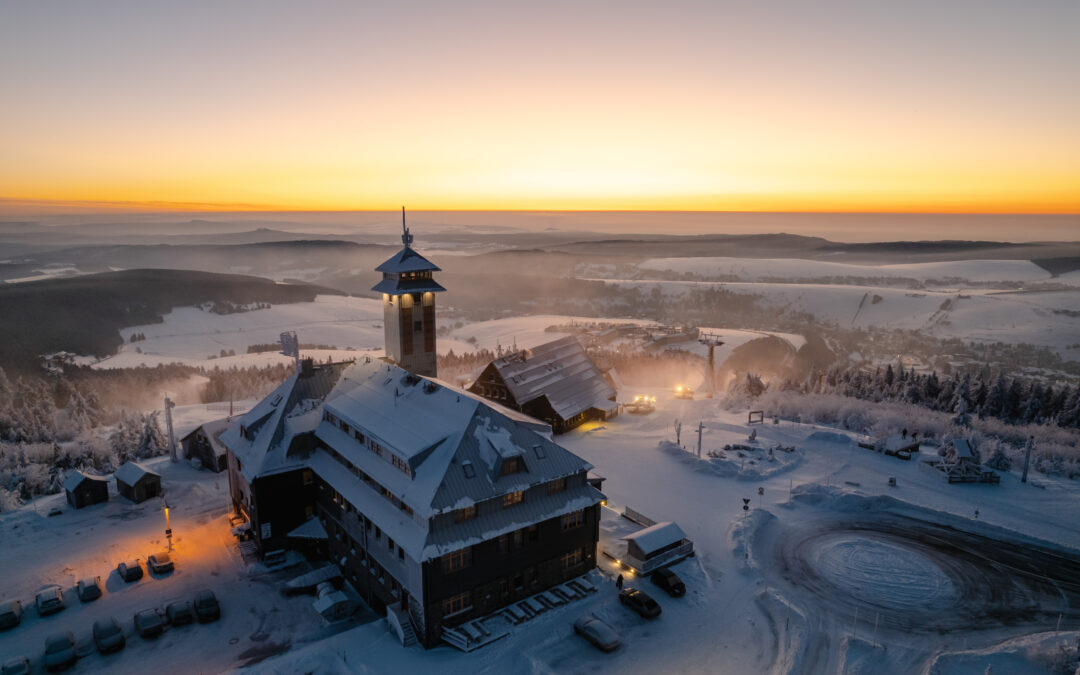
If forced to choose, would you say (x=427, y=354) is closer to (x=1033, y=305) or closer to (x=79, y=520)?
(x=79, y=520)

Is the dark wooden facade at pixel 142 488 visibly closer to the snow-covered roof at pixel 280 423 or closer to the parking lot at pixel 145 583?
the parking lot at pixel 145 583

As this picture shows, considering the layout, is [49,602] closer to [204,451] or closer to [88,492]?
[88,492]

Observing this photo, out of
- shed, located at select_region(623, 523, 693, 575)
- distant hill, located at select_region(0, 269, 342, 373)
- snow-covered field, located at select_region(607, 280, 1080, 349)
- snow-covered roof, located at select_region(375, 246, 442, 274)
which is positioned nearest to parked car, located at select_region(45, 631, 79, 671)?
snow-covered roof, located at select_region(375, 246, 442, 274)

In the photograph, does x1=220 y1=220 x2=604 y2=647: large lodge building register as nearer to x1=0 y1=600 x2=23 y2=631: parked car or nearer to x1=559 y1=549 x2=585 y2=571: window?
x1=559 y1=549 x2=585 y2=571: window

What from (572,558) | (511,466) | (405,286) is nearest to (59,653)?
(511,466)

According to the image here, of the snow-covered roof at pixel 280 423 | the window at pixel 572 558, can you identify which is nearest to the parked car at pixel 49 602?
the snow-covered roof at pixel 280 423

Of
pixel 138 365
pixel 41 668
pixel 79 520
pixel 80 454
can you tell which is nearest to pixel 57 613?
pixel 41 668
